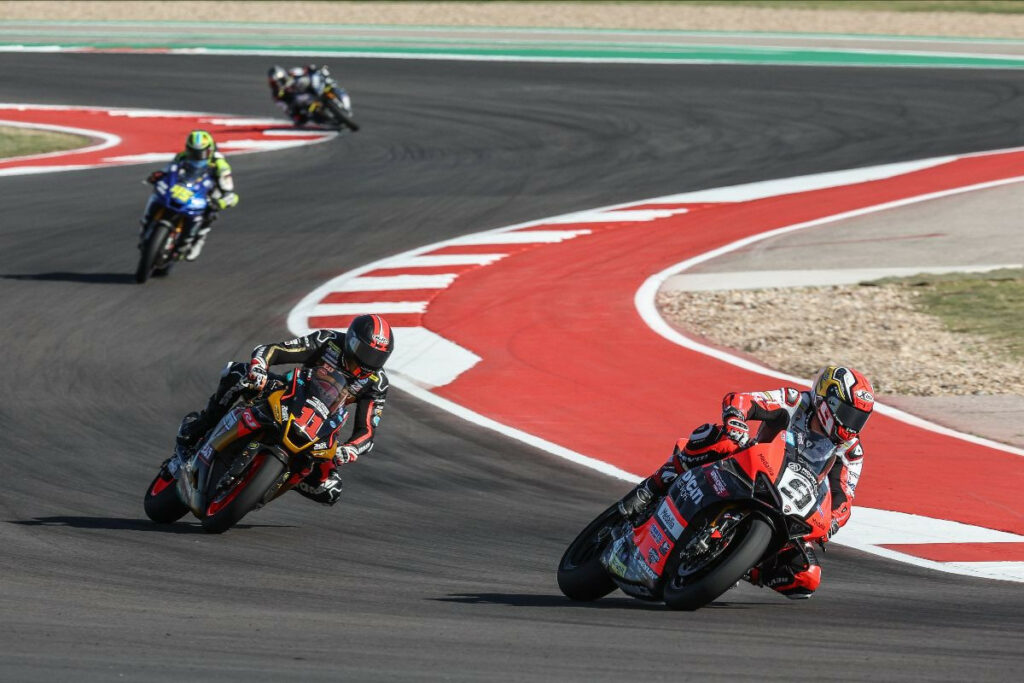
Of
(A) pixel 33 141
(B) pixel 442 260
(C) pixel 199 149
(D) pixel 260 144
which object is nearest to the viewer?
(C) pixel 199 149

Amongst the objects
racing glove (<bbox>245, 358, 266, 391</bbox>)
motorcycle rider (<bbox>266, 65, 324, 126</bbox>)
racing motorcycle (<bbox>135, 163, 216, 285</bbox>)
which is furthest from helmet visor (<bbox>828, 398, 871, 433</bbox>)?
motorcycle rider (<bbox>266, 65, 324, 126</bbox>)

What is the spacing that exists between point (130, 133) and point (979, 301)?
55.3 feet

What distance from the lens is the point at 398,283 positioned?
62.7 feet

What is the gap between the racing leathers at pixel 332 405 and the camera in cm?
1034

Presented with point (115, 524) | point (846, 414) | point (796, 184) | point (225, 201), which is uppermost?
point (846, 414)

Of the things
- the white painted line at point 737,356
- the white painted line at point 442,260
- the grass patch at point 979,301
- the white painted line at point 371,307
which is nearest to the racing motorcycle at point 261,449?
the white painted line at point 737,356

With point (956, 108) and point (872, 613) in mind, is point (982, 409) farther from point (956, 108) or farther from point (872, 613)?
point (956, 108)

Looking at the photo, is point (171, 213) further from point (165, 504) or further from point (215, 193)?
point (165, 504)

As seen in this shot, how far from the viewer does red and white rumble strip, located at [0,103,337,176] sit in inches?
1058

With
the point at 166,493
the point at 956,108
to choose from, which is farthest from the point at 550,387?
the point at 956,108

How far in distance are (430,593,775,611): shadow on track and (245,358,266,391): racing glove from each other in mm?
2075

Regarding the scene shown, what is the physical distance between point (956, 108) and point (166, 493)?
24725mm

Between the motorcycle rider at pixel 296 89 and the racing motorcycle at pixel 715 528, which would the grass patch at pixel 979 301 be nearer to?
the racing motorcycle at pixel 715 528

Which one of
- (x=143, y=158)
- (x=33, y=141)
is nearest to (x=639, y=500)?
(x=143, y=158)
